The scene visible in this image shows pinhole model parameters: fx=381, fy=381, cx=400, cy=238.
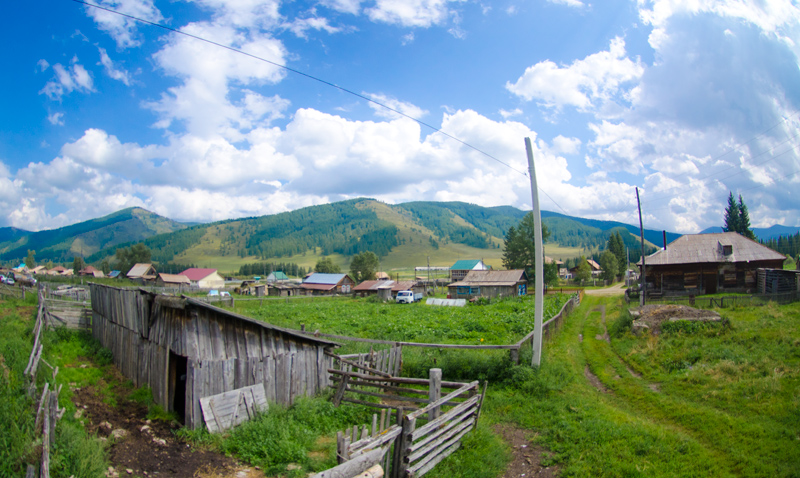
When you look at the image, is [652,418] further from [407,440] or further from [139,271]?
[139,271]

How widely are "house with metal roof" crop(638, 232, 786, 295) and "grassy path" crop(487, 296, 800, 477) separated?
80.9 ft

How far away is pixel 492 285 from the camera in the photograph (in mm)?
55469

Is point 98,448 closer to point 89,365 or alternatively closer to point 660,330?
point 89,365

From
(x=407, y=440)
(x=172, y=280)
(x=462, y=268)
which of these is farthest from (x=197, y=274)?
(x=407, y=440)

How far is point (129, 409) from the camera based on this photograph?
36.4ft

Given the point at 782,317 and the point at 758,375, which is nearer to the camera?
the point at 758,375

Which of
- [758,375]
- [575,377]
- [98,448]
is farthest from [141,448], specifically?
[758,375]

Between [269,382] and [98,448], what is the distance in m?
4.06

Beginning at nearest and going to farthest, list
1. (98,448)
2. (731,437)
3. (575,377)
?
(98,448) → (731,437) → (575,377)

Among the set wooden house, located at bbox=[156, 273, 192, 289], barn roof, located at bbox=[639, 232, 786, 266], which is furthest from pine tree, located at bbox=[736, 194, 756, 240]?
wooden house, located at bbox=[156, 273, 192, 289]

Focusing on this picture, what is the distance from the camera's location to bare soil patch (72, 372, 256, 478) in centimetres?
775

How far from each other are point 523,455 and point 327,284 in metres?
77.4

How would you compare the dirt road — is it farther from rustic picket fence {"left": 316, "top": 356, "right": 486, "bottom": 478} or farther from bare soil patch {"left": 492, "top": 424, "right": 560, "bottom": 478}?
rustic picket fence {"left": 316, "top": 356, "right": 486, "bottom": 478}

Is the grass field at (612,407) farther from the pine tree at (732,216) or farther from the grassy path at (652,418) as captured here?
the pine tree at (732,216)
